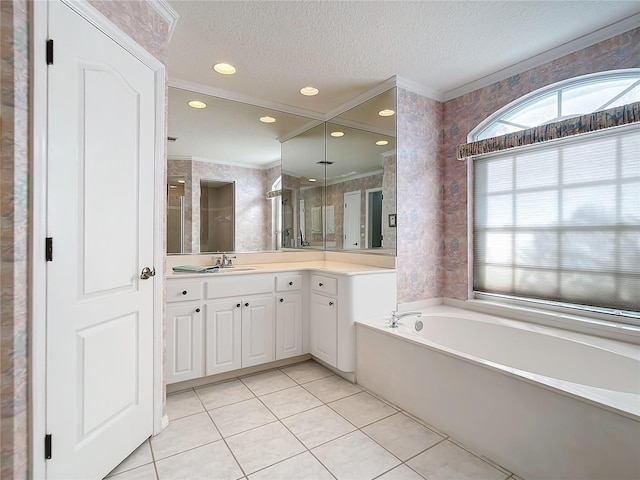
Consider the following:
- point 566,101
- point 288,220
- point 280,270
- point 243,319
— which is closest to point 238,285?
point 243,319

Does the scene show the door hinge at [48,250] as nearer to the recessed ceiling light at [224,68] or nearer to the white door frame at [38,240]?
the white door frame at [38,240]

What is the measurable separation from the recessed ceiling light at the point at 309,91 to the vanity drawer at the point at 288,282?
169cm

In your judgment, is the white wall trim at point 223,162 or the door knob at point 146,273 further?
the white wall trim at point 223,162

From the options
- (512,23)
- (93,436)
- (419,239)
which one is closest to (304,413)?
(93,436)

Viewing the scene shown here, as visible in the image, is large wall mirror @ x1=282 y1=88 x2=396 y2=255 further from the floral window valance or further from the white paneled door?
the white paneled door

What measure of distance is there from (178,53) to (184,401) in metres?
2.51

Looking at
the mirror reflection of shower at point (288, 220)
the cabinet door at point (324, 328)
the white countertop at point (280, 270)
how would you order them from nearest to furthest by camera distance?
the white countertop at point (280, 270)
the cabinet door at point (324, 328)
the mirror reflection of shower at point (288, 220)

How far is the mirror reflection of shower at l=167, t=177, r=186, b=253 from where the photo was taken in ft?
9.02

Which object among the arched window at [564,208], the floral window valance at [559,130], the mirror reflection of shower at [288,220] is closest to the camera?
the floral window valance at [559,130]

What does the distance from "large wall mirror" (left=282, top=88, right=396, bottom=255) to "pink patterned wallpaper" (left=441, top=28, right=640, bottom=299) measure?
2.10ft

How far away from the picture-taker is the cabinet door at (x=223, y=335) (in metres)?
2.54

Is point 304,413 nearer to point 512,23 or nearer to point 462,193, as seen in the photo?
point 462,193

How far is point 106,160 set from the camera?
159 centimetres

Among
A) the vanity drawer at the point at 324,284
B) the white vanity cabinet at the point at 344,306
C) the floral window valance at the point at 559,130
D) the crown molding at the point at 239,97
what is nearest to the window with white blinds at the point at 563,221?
the floral window valance at the point at 559,130
